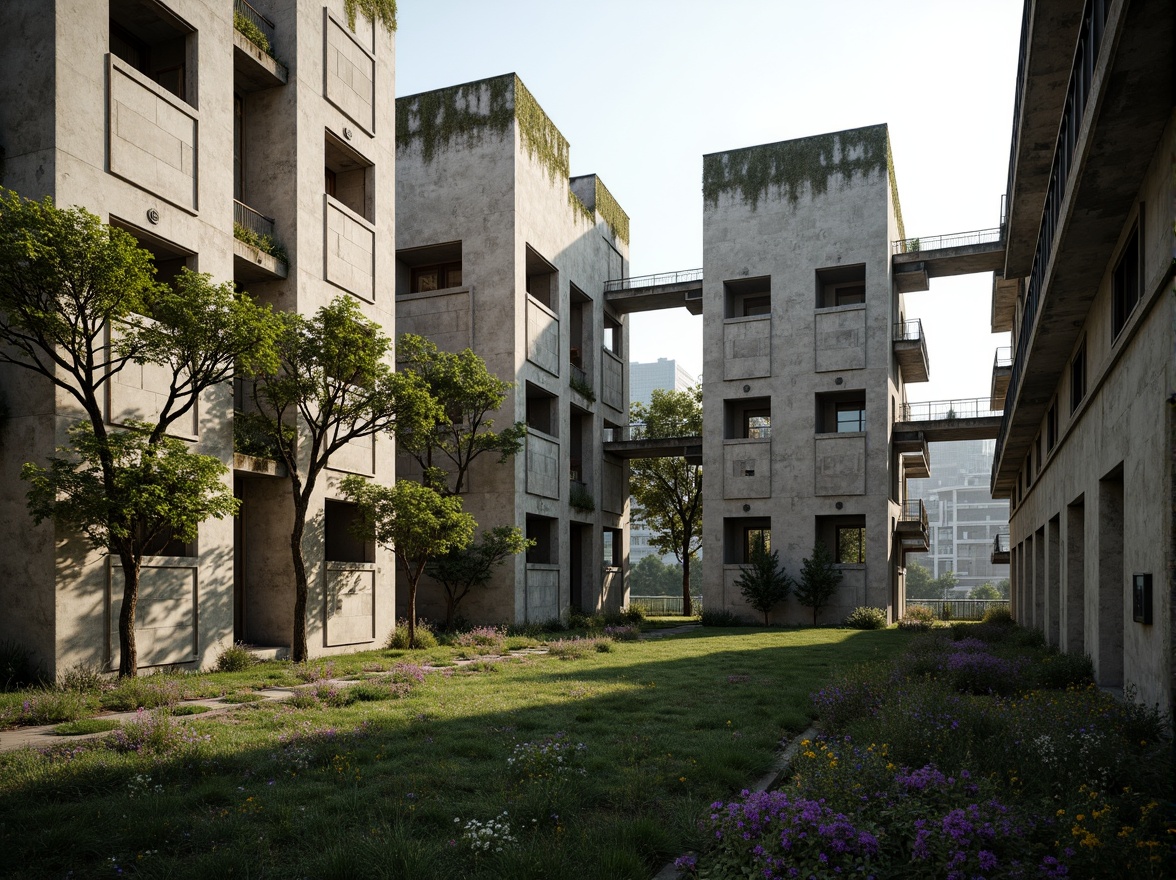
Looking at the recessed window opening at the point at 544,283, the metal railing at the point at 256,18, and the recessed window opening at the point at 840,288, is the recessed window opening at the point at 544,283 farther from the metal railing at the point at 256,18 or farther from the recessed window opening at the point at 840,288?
the metal railing at the point at 256,18

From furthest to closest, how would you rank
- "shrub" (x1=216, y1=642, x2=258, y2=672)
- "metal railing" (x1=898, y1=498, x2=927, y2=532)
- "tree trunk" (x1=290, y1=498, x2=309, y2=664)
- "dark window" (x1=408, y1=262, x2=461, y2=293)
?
"metal railing" (x1=898, y1=498, x2=927, y2=532)
"dark window" (x1=408, y1=262, x2=461, y2=293)
"tree trunk" (x1=290, y1=498, x2=309, y2=664)
"shrub" (x1=216, y1=642, x2=258, y2=672)

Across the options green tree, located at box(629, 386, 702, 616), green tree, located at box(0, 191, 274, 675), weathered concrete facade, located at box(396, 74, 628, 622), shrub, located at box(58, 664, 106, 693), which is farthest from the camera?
green tree, located at box(629, 386, 702, 616)

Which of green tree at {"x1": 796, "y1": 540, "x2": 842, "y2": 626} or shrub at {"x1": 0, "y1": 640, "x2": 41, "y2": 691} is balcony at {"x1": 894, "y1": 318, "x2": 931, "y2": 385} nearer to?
green tree at {"x1": 796, "y1": 540, "x2": 842, "y2": 626}

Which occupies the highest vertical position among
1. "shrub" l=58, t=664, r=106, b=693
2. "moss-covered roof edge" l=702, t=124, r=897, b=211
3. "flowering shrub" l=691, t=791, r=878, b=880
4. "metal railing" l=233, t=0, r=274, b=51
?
"moss-covered roof edge" l=702, t=124, r=897, b=211

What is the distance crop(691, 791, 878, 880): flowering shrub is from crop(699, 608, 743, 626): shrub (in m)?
29.4

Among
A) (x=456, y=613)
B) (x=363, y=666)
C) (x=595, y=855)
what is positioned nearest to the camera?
(x=595, y=855)

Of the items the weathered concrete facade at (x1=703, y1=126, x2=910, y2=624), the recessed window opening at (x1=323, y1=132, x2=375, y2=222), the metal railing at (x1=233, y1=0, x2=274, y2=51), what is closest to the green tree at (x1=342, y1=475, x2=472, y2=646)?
the recessed window opening at (x1=323, y1=132, x2=375, y2=222)

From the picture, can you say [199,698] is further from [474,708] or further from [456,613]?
[456,613]

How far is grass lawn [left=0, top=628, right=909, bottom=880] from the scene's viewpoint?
5539mm

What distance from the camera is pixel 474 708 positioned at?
11.2 m

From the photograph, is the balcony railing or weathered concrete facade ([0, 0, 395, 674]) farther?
weathered concrete facade ([0, 0, 395, 674])

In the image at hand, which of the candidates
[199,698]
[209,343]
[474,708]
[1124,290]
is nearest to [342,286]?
[209,343]

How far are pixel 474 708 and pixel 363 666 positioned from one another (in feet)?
18.8

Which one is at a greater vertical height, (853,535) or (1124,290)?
(1124,290)
